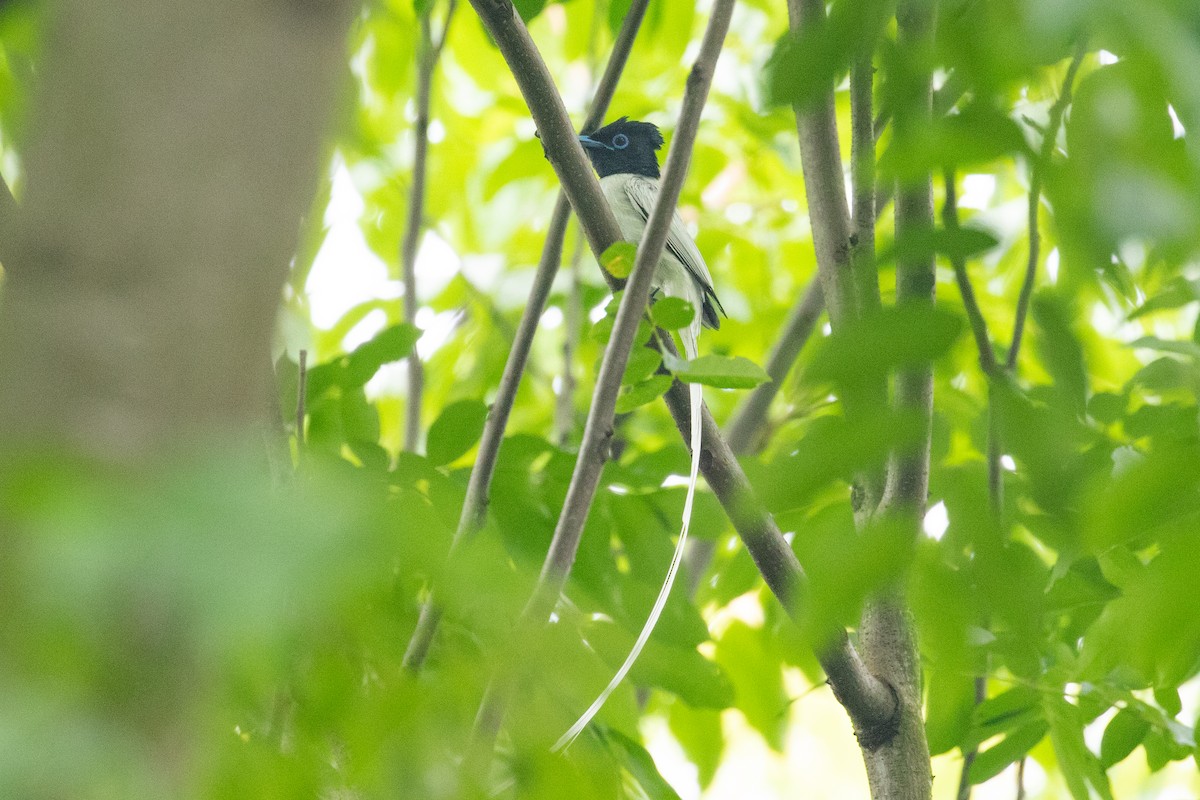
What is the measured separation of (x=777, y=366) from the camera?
3.61m

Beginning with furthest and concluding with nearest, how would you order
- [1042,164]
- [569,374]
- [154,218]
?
[569,374] → [1042,164] → [154,218]

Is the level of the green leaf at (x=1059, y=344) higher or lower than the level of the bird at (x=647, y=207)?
lower

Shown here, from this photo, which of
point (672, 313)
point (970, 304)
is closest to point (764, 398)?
point (970, 304)

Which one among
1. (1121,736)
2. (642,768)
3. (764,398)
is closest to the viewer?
(642,768)

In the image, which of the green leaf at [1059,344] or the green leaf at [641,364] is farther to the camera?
the green leaf at [641,364]

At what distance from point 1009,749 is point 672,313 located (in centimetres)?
115

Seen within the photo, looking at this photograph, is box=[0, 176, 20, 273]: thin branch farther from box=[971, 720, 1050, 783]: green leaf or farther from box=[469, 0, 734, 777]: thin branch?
box=[971, 720, 1050, 783]: green leaf

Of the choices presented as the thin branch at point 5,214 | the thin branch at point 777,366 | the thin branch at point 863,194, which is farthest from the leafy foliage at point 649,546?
the thin branch at point 777,366

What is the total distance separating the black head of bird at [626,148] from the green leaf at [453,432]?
8.53 feet

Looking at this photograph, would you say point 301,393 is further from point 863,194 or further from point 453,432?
point 863,194

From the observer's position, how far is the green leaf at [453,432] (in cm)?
232

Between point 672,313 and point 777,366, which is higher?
point 777,366

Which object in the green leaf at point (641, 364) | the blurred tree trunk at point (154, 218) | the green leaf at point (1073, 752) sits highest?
the green leaf at point (641, 364)

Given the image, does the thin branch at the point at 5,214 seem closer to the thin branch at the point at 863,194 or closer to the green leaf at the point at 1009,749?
the thin branch at the point at 863,194
